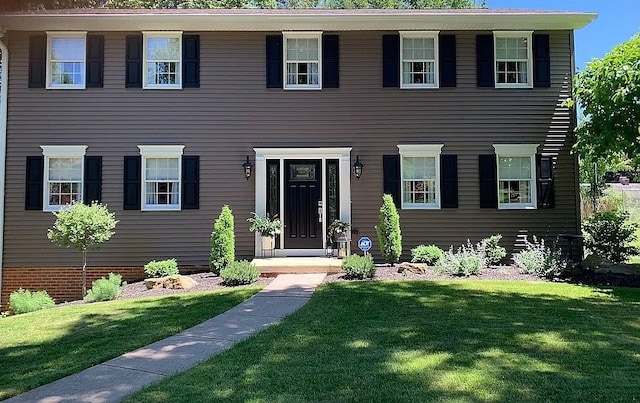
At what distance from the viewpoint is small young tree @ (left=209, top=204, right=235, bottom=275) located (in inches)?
382

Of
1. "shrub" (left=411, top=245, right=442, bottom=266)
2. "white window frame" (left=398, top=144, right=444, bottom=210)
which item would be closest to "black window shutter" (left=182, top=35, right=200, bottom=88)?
"white window frame" (left=398, top=144, right=444, bottom=210)

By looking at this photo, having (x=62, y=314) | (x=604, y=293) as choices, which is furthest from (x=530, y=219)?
(x=62, y=314)

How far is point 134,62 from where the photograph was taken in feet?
35.9

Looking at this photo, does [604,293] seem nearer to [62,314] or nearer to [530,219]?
[530,219]

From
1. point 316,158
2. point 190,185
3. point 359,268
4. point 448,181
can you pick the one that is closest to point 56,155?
point 190,185

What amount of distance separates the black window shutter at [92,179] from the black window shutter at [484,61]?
943cm

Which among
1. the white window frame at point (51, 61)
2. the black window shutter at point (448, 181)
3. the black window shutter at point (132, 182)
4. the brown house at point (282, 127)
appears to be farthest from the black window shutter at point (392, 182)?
the white window frame at point (51, 61)

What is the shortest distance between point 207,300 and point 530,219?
7.97 m

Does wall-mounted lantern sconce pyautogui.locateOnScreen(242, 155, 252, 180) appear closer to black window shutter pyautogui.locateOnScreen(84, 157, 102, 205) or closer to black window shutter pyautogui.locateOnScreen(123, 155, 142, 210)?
black window shutter pyautogui.locateOnScreen(123, 155, 142, 210)

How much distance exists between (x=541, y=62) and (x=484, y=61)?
1.41 metres

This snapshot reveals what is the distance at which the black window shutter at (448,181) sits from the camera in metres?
11.0

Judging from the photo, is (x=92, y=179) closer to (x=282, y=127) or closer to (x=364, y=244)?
(x=282, y=127)

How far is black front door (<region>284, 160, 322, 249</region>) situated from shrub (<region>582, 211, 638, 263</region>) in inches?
248

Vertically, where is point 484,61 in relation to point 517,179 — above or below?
above
